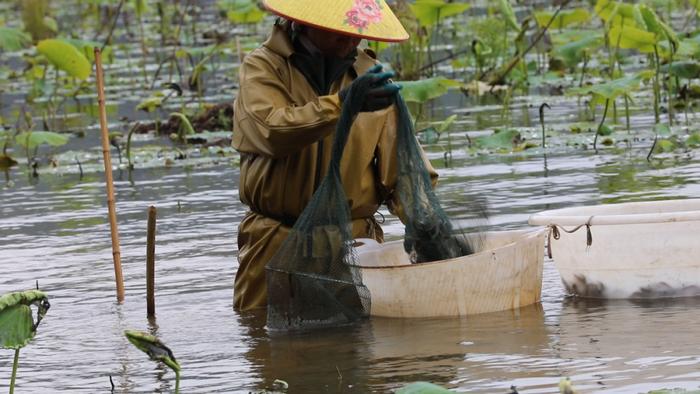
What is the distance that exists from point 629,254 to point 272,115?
1273 millimetres

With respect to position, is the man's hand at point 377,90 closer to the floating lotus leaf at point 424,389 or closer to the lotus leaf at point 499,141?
the floating lotus leaf at point 424,389

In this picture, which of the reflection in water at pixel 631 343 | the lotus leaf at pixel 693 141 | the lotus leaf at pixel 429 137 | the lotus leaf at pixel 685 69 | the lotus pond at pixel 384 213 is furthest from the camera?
the lotus leaf at pixel 685 69

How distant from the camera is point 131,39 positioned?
64.8 feet

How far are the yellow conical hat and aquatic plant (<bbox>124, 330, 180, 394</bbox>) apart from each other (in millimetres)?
1650

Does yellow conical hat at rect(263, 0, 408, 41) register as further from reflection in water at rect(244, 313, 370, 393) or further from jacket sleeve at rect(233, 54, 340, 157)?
reflection in water at rect(244, 313, 370, 393)

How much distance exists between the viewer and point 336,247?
17.0 feet

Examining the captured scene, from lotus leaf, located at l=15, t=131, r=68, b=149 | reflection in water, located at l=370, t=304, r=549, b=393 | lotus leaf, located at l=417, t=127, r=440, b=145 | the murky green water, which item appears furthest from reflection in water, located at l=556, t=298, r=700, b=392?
lotus leaf, located at l=15, t=131, r=68, b=149

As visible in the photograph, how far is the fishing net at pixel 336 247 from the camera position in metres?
5.18

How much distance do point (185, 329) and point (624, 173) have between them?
3489 millimetres

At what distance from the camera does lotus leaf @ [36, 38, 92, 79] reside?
10.8 m

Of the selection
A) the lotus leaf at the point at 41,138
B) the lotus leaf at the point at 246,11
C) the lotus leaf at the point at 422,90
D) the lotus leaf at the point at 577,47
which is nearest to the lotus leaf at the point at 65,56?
the lotus leaf at the point at 41,138

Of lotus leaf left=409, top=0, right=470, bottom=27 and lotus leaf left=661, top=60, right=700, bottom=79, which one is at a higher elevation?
lotus leaf left=409, top=0, right=470, bottom=27

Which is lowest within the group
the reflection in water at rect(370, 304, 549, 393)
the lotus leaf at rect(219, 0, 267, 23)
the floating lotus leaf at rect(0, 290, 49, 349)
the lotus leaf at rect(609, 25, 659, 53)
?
the reflection in water at rect(370, 304, 549, 393)

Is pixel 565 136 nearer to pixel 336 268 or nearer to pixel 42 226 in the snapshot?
pixel 42 226
